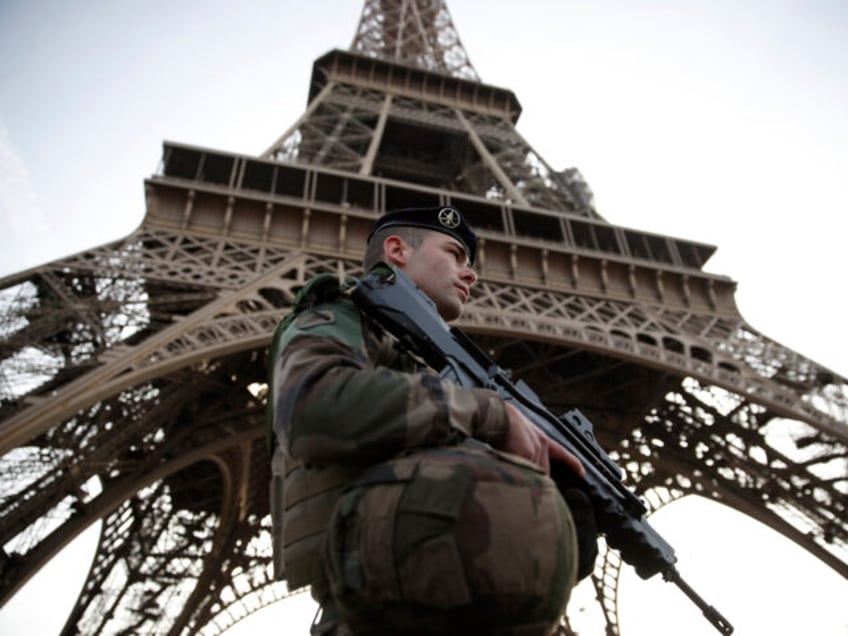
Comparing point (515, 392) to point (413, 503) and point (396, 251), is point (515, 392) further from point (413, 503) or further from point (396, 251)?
point (413, 503)

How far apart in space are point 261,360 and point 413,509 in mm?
10067

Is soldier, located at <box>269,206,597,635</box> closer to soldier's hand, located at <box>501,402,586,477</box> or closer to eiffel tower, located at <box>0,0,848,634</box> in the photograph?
soldier's hand, located at <box>501,402,586,477</box>

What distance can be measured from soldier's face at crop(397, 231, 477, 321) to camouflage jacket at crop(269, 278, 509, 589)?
563 millimetres

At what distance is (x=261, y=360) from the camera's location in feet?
34.8

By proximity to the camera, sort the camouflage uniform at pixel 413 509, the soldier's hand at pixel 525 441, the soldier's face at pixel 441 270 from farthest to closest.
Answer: the soldier's face at pixel 441 270 < the soldier's hand at pixel 525 441 < the camouflage uniform at pixel 413 509

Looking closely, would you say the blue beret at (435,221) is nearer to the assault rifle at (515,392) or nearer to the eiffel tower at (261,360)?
the assault rifle at (515,392)

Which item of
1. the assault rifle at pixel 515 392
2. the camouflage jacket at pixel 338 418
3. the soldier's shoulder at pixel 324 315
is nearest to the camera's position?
the camouflage jacket at pixel 338 418

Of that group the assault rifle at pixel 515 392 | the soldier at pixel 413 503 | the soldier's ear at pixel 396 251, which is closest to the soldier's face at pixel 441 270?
the soldier's ear at pixel 396 251

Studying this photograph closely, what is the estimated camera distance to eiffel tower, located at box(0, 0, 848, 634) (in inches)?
305

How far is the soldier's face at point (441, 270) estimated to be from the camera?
75.5 inches

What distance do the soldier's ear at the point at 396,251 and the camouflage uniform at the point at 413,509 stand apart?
70cm

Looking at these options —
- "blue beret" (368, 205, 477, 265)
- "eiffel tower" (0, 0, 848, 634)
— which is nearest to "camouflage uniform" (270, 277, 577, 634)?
"blue beret" (368, 205, 477, 265)

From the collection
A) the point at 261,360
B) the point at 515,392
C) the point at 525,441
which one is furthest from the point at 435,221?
the point at 261,360

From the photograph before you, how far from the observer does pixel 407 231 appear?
204cm
